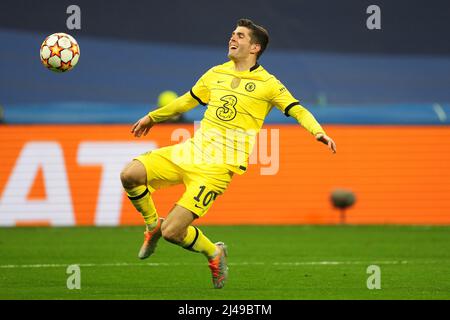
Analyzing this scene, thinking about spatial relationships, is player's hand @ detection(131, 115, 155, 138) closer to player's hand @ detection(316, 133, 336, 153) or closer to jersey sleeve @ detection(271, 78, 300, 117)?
jersey sleeve @ detection(271, 78, 300, 117)

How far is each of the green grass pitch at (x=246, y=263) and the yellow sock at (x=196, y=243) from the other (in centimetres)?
35

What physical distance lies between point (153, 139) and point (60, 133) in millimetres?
1505

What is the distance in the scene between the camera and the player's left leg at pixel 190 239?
9.12 metres

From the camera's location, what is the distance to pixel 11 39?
18781mm

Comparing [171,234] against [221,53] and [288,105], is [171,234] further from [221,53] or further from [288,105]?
[221,53]

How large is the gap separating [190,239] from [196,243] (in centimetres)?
9

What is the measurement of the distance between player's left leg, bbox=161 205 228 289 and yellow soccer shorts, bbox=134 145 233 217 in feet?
0.37

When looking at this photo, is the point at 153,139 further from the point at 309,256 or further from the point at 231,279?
the point at 231,279

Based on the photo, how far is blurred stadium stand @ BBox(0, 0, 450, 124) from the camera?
1884 cm

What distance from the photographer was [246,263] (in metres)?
11.7

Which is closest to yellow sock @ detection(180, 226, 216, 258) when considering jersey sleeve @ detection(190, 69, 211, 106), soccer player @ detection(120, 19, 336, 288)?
soccer player @ detection(120, 19, 336, 288)
